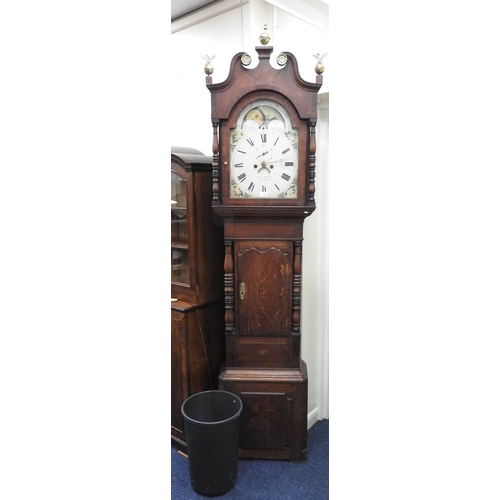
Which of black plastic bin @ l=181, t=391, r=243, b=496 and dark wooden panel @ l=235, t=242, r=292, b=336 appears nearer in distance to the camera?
black plastic bin @ l=181, t=391, r=243, b=496

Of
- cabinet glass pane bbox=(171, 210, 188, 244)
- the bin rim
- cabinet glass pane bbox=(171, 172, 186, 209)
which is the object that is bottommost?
the bin rim

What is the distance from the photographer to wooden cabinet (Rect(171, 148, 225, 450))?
6.16ft

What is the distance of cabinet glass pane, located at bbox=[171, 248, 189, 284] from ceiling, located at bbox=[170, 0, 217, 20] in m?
1.18

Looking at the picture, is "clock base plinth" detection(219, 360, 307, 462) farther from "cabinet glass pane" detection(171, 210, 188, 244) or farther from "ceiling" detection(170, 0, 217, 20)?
"ceiling" detection(170, 0, 217, 20)

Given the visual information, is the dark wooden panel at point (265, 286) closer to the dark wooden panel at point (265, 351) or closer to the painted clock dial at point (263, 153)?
the dark wooden panel at point (265, 351)

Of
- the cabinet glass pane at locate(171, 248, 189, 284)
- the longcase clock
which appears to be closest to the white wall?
the longcase clock

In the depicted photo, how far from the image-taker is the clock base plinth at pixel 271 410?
1798 millimetres

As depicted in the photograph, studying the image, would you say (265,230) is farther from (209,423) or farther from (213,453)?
(213,453)

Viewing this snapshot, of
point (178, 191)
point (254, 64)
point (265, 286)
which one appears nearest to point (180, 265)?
point (178, 191)

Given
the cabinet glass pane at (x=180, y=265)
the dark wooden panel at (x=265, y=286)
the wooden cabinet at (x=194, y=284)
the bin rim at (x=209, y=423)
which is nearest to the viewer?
the bin rim at (x=209, y=423)

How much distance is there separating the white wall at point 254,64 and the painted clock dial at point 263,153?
334mm

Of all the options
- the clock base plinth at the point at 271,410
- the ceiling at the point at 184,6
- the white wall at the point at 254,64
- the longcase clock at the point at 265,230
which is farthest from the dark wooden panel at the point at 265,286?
the ceiling at the point at 184,6

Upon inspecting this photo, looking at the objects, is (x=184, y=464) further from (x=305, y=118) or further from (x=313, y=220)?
(x=305, y=118)

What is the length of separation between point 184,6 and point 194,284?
1.42m
